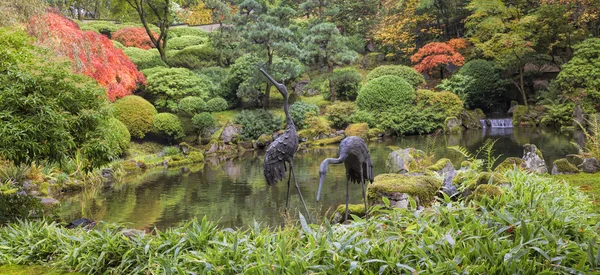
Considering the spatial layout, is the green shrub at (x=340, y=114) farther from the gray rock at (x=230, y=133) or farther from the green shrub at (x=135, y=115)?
the green shrub at (x=135, y=115)

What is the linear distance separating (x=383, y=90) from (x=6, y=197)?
1487 cm

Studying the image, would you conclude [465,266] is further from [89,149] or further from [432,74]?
[432,74]

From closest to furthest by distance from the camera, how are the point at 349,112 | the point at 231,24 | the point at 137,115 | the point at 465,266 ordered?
1. the point at 465,266
2. the point at 137,115
3. the point at 349,112
4. the point at 231,24

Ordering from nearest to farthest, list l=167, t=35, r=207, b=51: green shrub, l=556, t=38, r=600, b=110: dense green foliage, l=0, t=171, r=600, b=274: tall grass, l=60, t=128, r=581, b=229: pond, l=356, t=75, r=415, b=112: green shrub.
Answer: l=0, t=171, r=600, b=274: tall grass → l=60, t=128, r=581, b=229: pond → l=556, t=38, r=600, b=110: dense green foliage → l=356, t=75, r=415, b=112: green shrub → l=167, t=35, r=207, b=51: green shrub

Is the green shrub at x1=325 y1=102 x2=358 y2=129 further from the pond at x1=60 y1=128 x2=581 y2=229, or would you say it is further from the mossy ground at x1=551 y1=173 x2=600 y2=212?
the mossy ground at x1=551 y1=173 x2=600 y2=212

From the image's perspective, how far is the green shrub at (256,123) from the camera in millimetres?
16562

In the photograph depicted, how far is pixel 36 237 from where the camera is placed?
423 cm

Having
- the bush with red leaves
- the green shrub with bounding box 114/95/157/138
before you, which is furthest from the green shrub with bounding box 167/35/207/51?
the green shrub with bounding box 114/95/157/138

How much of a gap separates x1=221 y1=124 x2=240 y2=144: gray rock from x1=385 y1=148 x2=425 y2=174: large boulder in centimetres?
859

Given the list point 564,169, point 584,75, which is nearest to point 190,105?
point 564,169

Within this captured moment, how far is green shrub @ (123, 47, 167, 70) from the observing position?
19438 millimetres

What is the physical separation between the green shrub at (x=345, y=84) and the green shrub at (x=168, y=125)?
22.9 ft

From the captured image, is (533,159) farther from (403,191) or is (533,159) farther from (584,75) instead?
(584,75)

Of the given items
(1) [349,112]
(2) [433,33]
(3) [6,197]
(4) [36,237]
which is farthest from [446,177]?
(2) [433,33]
